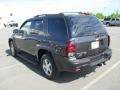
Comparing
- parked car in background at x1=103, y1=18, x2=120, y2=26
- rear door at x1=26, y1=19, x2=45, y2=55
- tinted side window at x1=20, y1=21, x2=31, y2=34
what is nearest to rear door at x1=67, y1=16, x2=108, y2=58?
rear door at x1=26, y1=19, x2=45, y2=55

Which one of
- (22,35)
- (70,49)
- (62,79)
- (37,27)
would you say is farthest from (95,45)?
(22,35)

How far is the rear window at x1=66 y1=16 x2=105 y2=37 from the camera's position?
206 inches

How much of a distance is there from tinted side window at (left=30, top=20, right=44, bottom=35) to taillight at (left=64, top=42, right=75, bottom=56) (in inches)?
53.0

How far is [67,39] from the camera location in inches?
201

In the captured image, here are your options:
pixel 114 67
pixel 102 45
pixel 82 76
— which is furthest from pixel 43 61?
pixel 114 67

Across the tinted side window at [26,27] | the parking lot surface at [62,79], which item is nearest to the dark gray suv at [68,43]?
the parking lot surface at [62,79]

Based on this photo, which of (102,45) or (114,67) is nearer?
(102,45)

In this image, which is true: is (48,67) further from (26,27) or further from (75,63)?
(26,27)

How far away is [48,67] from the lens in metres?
5.99

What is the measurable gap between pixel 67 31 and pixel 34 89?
1662mm

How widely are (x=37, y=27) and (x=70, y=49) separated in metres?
1.86

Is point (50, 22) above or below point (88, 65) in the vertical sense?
above

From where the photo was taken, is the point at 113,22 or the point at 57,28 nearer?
the point at 57,28

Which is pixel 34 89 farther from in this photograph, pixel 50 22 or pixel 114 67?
pixel 114 67
